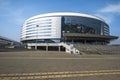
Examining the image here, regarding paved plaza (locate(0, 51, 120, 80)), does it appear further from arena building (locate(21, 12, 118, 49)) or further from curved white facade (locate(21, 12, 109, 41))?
curved white facade (locate(21, 12, 109, 41))

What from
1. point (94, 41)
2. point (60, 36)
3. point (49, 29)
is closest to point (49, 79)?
point (94, 41)

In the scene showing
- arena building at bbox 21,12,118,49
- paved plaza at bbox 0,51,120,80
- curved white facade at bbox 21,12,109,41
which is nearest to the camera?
paved plaza at bbox 0,51,120,80

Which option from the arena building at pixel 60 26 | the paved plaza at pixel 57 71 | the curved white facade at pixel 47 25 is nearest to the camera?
the paved plaza at pixel 57 71

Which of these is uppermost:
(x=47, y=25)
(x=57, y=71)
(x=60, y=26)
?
(x=47, y=25)

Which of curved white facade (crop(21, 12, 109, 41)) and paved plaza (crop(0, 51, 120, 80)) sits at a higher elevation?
curved white facade (crop(21, 12, 109, 41))

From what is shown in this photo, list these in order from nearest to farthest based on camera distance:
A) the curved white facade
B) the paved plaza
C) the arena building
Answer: the paved plaza < the arena building < the curved white facade

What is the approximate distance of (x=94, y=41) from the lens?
7500cm

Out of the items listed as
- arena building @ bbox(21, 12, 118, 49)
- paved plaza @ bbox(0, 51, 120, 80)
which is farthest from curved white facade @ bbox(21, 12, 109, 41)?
paved plaza @ bbox(0, 51, 120, 80)

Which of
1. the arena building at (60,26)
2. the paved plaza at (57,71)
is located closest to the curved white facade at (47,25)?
the arena building at (60,26)

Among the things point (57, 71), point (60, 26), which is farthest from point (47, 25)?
point (57, 71)

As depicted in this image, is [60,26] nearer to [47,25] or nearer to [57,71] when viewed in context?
[47,25]

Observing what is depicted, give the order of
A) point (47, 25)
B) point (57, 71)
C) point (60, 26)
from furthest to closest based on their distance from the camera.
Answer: point (47, 25)
point (60, 26)
point (57, 71)

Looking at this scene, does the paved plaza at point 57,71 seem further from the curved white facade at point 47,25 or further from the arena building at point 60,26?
the curved white facade at point 47,25

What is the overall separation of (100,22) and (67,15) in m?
27.3
